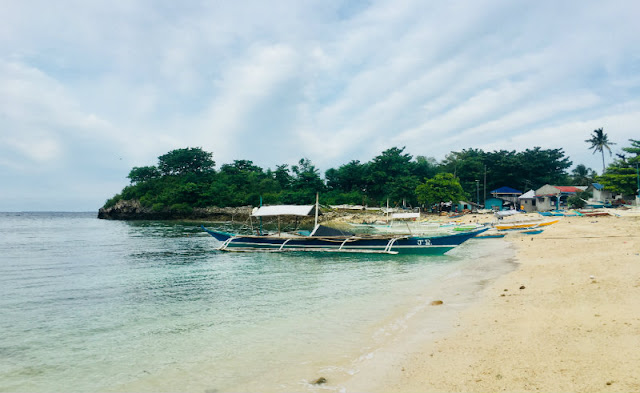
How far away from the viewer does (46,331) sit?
8938 millimetres

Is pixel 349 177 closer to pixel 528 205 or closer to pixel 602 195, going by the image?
pixel 528 205

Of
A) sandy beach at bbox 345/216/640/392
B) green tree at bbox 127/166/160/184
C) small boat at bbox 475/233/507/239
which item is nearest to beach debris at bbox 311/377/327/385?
sandy beach at bbox 345/216/640/392

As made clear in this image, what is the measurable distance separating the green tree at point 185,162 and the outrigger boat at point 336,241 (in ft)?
246

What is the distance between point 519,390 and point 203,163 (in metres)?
101

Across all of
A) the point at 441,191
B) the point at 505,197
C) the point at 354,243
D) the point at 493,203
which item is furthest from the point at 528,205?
the point at 354,243

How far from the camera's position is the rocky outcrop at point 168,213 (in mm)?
78688

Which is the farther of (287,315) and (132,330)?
(287,315)

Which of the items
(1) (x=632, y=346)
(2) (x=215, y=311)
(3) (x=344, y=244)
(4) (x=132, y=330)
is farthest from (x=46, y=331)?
(3) (x=344, y=244)

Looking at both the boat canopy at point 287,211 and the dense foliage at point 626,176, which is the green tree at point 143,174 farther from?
the dense foliage at point 626,176

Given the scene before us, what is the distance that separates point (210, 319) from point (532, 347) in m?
7.61

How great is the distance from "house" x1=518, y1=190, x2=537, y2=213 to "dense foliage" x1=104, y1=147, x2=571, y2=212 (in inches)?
397

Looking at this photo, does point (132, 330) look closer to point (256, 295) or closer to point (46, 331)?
point (46, 331)

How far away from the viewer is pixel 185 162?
319 feet

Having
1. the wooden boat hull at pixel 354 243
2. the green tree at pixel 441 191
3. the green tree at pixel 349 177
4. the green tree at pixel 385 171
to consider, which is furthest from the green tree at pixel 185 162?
the wooden boat hull at pixel 354 243
